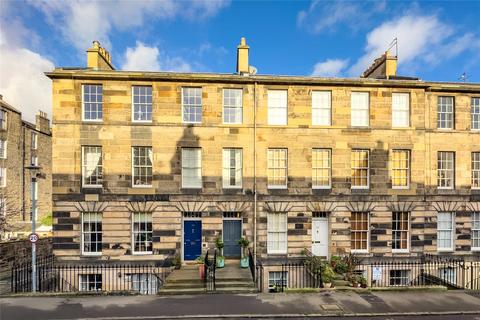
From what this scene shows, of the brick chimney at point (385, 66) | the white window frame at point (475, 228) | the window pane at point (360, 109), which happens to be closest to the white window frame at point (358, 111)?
the window pane at point (360, 109)

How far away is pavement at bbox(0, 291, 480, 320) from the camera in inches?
358

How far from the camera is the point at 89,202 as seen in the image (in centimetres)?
1436

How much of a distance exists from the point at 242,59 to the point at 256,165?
6.16 meters

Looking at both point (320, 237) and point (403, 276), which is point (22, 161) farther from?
point (403, 276)

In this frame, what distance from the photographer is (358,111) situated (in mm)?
15656

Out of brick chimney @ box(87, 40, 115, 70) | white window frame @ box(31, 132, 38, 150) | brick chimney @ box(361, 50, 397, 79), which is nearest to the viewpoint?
brick chimney @ box(87, 40, 115, 70)

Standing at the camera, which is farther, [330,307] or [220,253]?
[220,253]

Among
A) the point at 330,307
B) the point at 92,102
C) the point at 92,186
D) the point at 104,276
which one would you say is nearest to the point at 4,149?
the point at 92,102

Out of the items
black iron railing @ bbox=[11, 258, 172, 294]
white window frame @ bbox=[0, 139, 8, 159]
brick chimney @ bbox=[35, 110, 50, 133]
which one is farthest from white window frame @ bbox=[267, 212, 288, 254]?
brick chimney @ bbox=[35, 110, 50, 133]

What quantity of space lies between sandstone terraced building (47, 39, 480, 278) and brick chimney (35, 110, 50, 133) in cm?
2192

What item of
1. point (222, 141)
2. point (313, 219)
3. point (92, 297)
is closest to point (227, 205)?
point (222, 141)

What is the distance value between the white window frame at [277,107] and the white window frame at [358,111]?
381 cm

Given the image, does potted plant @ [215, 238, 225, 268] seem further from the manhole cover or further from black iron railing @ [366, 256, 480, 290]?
black iron railing @ [366, 256, 480, 290]

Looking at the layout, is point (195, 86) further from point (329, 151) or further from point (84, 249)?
point (84, 249)
